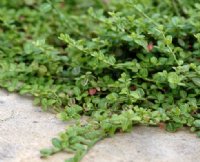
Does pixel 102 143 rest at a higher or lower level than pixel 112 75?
lower

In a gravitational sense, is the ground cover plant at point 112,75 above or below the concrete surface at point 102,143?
above

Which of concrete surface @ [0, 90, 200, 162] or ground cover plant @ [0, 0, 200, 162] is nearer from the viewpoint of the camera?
concrete surface @ [0, 90, 200, 162]

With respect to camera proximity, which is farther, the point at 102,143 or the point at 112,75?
the point at 112,75

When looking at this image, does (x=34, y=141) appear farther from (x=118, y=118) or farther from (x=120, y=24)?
(x=120, y=24)

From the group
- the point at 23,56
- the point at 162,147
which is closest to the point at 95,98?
the point at 162,147

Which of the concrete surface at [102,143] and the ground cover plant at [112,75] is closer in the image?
the concrete surface at [102,143]
